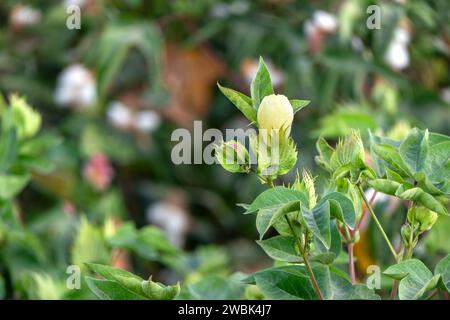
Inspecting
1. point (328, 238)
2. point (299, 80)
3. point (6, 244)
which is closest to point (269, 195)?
point (328, 238)

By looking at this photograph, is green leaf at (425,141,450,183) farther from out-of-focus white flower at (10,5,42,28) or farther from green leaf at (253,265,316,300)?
out-of-focus white flower at (10,5,42,28)

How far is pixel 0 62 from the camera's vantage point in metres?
1.90

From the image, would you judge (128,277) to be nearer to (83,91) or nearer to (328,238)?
(328,238)

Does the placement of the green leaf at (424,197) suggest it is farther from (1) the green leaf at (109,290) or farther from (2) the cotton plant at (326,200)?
(1) the green leaf at (109,290)

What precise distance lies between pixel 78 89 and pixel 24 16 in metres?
Result: 0.22

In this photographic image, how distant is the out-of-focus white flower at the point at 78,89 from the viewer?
184 centimetres

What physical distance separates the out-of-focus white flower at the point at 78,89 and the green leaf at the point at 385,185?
4.22ft

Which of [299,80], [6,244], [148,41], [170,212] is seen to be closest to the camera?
[6,244]

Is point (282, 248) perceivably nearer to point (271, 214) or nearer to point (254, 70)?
point (271, 214)

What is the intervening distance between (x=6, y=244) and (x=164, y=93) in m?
0.84

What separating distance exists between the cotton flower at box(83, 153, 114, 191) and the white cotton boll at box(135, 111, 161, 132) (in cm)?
16

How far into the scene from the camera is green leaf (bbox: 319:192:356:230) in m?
0.58

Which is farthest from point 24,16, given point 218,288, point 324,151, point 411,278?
point 411,278

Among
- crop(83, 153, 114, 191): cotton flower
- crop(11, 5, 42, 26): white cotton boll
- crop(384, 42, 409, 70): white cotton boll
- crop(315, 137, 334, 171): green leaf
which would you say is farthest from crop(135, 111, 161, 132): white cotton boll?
crop(315, 137, 334, 171): green leaf
